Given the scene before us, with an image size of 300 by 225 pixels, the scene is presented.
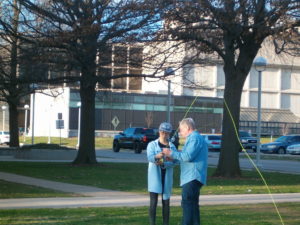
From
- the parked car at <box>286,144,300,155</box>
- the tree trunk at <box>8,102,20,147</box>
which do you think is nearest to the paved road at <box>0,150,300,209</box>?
the tree trunk at <box>8,102,20,147</box>

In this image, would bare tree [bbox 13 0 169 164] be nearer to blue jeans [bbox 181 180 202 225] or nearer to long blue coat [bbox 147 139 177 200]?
long blue coat [bbox 147 139 177 200]

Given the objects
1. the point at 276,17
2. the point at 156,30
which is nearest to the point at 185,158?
the point at 276,17

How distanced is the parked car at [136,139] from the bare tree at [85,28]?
60.8 ft

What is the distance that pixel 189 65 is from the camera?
86.0ft

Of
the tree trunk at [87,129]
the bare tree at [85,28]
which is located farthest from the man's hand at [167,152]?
the tree trunk at [87,129]

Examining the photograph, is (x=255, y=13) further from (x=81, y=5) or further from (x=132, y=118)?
(x=132, y=118)

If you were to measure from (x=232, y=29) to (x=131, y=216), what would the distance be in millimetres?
9568

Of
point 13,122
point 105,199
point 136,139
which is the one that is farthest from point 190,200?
point 136,139

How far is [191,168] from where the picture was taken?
8.87 meters

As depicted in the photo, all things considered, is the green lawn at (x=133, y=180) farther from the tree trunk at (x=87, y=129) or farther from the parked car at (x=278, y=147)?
the parked car at (x=278, y=147)

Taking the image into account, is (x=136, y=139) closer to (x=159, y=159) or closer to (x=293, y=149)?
(x=293, y=149)

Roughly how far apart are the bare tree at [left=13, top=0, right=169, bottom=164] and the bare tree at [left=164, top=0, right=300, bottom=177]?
2081 mm

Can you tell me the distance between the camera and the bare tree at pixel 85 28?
73.2 ft

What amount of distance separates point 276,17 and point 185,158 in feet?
37.2
